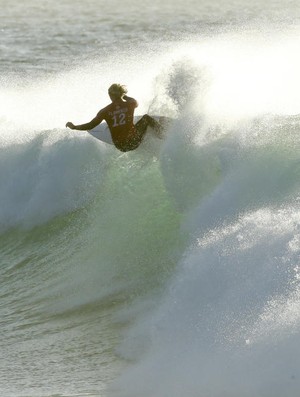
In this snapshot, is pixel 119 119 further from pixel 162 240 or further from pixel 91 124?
pixel 162 240

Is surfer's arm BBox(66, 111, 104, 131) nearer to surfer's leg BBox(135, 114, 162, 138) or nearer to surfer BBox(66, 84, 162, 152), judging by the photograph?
surfer BBox(66, 84, 162, 152)

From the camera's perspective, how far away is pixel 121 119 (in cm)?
1450

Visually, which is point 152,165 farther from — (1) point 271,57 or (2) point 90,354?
(1) point 271,57

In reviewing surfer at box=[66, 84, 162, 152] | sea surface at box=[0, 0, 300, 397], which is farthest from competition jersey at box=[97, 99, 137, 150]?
sea surface at box=[0, 0, 300, 397]

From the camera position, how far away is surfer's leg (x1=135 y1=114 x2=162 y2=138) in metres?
14.6

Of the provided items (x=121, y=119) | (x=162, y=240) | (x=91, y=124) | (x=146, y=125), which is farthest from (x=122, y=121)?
(x=162, y=240)

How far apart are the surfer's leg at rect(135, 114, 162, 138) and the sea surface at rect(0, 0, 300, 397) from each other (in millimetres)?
229

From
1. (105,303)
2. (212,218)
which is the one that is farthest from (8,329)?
(212,218)

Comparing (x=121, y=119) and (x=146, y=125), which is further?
(x=146, y=125)

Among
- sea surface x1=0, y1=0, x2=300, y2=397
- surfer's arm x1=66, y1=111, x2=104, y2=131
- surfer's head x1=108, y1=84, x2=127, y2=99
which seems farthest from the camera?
surfer's arm x1=66, y1=111, x2=104, y2=131

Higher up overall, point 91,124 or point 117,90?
point 117,90

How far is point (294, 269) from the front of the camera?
34.2 feet

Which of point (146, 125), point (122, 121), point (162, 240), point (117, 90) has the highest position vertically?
point (117, 90)

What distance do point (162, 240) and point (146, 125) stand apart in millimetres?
1630
